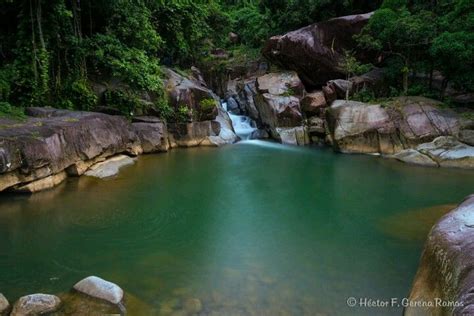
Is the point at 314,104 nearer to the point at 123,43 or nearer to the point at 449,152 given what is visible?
the point at 449,152

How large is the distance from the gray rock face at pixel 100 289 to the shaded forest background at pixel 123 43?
9.21 m

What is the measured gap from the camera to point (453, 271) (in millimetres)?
4184

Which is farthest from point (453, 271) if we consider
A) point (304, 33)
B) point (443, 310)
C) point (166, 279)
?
Result: point (304, 33)

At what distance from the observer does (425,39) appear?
1847cm

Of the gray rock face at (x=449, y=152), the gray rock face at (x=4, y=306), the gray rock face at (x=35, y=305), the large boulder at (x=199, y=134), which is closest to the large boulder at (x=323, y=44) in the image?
the large boulder at (x=199, y=134)

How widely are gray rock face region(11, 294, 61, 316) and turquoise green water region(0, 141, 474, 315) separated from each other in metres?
0.61

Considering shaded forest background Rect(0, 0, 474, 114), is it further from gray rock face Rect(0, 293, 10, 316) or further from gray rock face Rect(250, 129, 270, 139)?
gray rock face Rect(0, 293, 10, 316)

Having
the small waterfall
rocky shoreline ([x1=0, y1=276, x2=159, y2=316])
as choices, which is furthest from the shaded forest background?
rocky shoreline ([x1=0, y1=276, x2=159, y2=316])

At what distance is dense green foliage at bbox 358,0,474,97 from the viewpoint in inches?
661

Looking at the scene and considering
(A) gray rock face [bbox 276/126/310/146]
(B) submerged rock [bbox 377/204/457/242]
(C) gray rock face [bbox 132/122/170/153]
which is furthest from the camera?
(A) gray rock face [bbox 276/126/310/146]

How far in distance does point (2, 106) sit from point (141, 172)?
5102 mm

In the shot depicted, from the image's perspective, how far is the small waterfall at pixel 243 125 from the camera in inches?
898

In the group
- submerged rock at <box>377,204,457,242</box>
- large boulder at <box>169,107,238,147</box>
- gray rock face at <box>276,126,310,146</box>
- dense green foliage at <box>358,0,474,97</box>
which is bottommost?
submerged rock at <box>377,204,457,242</box>

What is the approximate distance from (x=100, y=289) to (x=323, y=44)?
21.3 metres
